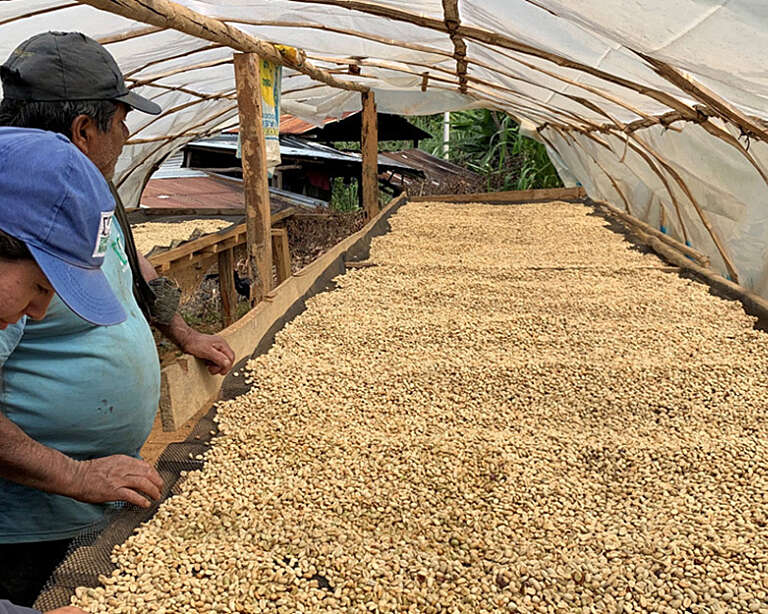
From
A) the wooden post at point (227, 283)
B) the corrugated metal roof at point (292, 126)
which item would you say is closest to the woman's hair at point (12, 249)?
the wooden post at point (227, 283)

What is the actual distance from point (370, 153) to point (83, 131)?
20.5ft

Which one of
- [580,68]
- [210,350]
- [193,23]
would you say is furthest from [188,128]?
[210,350]

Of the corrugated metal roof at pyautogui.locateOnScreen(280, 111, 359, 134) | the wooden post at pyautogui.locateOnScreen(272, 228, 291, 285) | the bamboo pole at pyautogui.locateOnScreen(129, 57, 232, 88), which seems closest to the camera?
the bamboo pole at pyautogui.locateOnScreen(129, 57, 232, 88)

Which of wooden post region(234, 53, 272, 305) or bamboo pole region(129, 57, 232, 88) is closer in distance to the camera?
wooden post region(234, 53, 272, 305)

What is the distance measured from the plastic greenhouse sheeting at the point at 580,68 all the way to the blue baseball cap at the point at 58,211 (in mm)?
1633

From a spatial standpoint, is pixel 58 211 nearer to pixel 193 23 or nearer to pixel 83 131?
pixel 83 131

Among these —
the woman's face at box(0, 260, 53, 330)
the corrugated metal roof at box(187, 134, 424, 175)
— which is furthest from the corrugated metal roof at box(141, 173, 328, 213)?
the woman's face at box(0, 260, 53, 330)

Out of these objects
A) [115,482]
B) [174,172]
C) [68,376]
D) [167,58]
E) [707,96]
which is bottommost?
[174,172]

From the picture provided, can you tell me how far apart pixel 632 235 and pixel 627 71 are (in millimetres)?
2213

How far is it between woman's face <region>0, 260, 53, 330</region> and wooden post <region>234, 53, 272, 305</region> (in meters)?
2.81

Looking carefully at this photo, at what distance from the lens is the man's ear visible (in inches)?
64.2

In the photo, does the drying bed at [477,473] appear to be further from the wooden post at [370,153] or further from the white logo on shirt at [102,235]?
the wooden post at [370,153]

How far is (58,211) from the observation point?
3.05 feet

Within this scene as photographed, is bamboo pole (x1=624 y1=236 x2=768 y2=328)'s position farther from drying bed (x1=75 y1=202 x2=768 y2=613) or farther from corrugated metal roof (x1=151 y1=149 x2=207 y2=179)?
corrugated metal roof (x1=151 y1=149 x2=207 y2=179)
